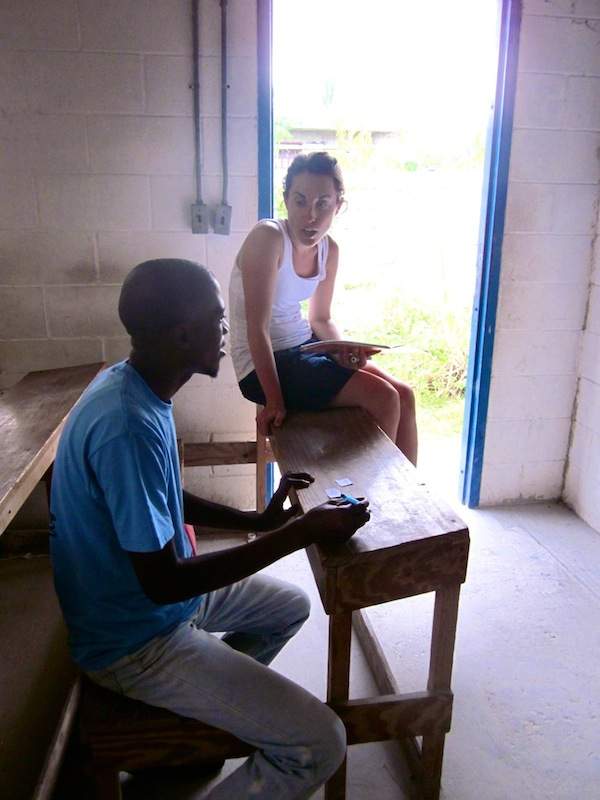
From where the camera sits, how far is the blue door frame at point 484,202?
259cm

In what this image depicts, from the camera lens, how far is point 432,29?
456 cm

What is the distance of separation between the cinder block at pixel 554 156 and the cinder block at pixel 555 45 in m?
0.26

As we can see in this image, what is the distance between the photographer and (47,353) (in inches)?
109

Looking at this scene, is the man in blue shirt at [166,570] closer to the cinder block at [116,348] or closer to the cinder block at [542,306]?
the cinder block at [116,348]

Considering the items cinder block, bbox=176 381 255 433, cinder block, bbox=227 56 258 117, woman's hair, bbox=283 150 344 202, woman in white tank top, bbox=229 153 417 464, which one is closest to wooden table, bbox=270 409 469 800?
woman in white tank top, bbox=229 153 417 464

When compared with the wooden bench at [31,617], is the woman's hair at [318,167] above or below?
above

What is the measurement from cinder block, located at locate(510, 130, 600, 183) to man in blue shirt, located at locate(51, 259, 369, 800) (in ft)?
6.95

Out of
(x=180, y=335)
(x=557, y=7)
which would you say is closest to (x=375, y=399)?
(x=180, y=335)

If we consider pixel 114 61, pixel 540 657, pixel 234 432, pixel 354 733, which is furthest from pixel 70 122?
pixel 540 657

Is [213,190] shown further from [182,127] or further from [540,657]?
[540,657]

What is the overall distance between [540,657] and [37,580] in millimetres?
1896

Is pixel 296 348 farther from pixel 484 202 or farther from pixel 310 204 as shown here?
pixel 484 202

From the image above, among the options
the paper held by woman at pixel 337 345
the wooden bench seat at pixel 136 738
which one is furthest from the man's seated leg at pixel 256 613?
the paper held by woman at pixel 337 345

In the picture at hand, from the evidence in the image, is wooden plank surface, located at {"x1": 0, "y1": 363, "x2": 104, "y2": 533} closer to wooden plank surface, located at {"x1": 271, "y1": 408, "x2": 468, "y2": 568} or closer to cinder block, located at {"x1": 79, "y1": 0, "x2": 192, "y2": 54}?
wooden plank surface, located at {"x1": 271, "y1": 408, "x2": 468, "y2": 568}
